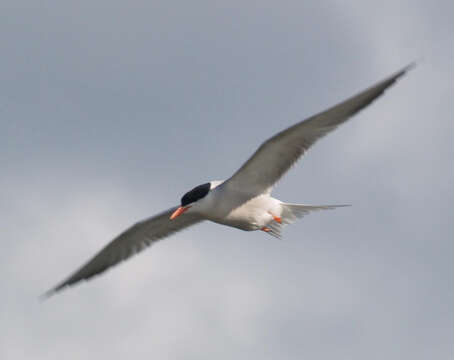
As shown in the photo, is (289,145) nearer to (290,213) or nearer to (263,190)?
(263,190)

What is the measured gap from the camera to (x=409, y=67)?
1127cm

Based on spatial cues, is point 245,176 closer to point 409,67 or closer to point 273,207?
point 273,207

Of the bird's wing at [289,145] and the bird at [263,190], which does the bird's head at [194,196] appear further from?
the bird's wing at [289,145]

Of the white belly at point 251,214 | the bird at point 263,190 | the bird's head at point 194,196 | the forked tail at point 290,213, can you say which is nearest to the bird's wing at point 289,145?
the bird at point 263,190

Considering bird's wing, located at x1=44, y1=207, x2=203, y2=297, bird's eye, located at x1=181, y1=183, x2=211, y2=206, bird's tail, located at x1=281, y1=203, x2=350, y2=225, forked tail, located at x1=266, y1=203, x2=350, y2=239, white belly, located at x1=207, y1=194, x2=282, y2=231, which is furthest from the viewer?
bird's wing, located at x1=44, y1=207, x2=203, y2=297

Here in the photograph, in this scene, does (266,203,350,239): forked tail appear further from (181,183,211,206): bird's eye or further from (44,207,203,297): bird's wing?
(44,207,203,297): bird's wing

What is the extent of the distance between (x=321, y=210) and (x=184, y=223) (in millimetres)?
3074

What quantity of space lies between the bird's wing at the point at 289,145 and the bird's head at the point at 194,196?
1.23 feet

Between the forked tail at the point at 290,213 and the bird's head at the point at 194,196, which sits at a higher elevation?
the bird's head at the point at 194,196

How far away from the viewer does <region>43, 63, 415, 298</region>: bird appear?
12.3 metres

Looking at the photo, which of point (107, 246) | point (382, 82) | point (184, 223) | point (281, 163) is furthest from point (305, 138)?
point (107, 246)

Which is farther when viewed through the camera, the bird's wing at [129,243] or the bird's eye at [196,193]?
the bird's wing at [129,243]

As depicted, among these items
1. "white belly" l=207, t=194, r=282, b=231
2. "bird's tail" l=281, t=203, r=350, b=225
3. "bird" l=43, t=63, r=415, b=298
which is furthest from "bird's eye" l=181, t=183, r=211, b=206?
"bird's tail" l=281, t=203, r=350, b=225

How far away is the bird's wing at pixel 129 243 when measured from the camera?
1602cm
